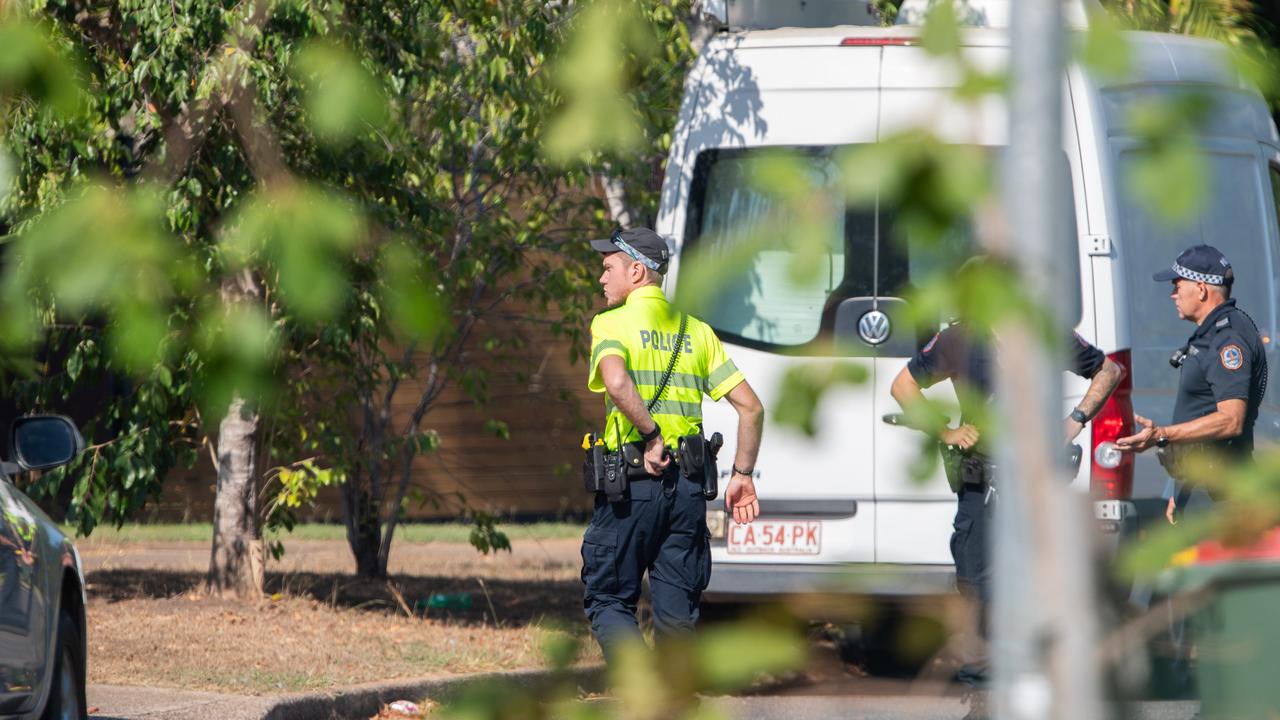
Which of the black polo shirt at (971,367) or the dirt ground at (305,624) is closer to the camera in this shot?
the black polo shirt at (971,367)

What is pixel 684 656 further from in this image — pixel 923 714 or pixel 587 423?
pixel 587 423

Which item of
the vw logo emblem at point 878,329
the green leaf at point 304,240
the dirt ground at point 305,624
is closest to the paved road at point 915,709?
the vw logo emblem at point 878,329

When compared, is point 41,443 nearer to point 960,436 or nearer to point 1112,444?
point 960,436

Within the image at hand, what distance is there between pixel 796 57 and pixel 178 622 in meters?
4.03

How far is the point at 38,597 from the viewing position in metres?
5.03

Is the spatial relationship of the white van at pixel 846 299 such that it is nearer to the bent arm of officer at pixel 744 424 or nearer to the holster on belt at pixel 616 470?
the bent arm of officer at pixel 744 424

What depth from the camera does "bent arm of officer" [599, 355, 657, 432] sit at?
6094 millimetres

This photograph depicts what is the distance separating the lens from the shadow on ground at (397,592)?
9.88 metres

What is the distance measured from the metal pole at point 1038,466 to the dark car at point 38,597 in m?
3.82

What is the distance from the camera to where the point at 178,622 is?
28.7 ft

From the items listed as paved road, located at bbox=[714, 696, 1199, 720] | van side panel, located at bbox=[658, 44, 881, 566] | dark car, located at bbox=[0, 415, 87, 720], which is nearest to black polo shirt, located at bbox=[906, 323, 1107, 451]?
paved road, located at bbox=[714, 696, 1199, 720]

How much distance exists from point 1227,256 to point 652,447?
3.59 m

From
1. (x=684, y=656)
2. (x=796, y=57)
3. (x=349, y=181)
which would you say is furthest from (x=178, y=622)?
(x=684, y=656)

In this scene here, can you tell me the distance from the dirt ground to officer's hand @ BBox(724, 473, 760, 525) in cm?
74
